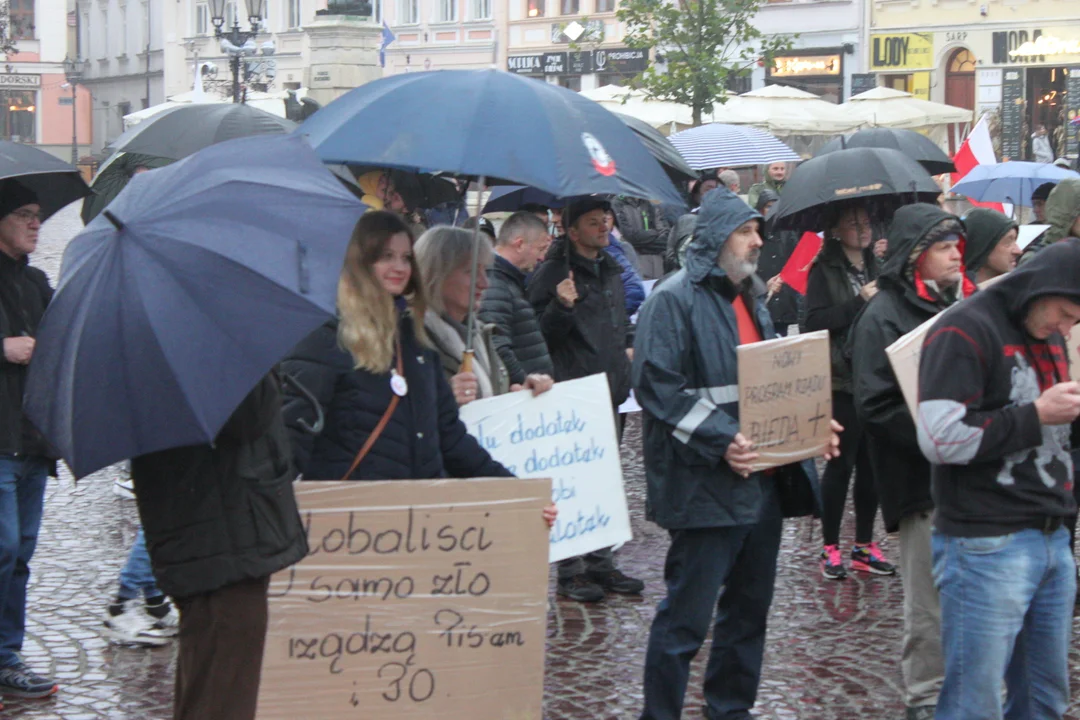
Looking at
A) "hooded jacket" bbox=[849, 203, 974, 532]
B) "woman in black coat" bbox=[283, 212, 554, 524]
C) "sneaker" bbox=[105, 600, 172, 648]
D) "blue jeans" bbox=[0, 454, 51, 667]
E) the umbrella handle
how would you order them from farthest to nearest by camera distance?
"sneaker" bbox=[105, 600, 172, 648] < "blue jeans" bbox=[0, 454, 51, 667] < "hooded jacket" bbox=[849, 203, 974, 532] < "woman in black coat" bbox=[283, 212, 554, 524] < the umbrella handle

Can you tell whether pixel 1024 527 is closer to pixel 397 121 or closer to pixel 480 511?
pixel 480 511

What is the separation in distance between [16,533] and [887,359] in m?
3.13

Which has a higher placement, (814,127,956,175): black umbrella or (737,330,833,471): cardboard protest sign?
(814,127,956,175): black umbrella

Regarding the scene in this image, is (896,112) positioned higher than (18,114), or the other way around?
(18,114)

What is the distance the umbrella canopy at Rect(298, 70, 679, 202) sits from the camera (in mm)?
4543

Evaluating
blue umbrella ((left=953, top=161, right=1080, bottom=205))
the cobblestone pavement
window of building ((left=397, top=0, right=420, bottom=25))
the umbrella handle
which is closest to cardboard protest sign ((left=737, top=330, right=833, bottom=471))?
the cobblestone pavement

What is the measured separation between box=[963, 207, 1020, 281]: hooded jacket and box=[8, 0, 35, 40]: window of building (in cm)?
6719

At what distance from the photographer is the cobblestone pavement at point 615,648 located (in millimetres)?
5711

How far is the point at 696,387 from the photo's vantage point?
204 inches

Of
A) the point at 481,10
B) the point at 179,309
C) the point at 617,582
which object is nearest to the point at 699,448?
the point at 179,309

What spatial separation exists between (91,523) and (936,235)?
212 inches

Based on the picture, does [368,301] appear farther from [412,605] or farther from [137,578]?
[137,578]

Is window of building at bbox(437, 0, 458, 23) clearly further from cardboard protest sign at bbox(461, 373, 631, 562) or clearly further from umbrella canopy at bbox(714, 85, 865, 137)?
cardboard protest sign at bbox(461, 373, 631, 562)

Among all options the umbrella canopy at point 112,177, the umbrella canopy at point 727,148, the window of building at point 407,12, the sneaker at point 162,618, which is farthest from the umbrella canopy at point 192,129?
the window of building at point 407,12
